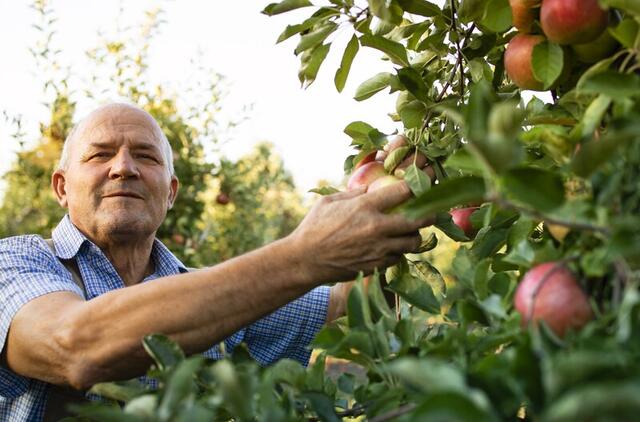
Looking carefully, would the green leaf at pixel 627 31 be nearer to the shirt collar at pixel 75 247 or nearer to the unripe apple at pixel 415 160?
the unripe apple at pixel 415 160

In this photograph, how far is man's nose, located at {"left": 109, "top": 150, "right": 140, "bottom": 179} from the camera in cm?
183

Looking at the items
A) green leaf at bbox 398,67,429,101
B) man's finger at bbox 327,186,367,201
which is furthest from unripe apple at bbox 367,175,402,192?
green leaf at bbox 398,67,429,101

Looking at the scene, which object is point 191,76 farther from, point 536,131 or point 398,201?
point 536,131

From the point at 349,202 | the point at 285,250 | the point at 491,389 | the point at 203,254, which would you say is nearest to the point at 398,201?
the point at 349,202

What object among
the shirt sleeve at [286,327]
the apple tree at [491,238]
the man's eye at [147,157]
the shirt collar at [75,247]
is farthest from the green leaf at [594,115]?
the man's eye at [147,157]

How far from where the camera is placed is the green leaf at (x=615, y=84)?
68 centimetres

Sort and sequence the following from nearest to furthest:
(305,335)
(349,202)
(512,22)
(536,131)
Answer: (536,131) < (512,22) < (349,202) < (305,335)

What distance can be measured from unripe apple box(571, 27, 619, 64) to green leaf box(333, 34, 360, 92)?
38cm

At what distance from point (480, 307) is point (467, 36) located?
547 millimetres

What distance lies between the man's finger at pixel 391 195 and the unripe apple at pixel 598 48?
0.29 metres

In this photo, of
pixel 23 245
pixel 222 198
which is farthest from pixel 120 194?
pixel 222 198

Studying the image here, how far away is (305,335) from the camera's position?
1838mm

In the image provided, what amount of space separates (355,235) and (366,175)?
0.14m

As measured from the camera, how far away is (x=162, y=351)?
0.80m
